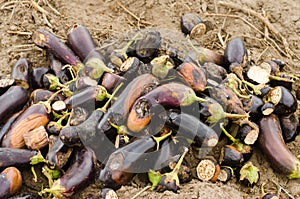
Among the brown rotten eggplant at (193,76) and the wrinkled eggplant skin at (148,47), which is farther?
the wrinkled eggplant skin at (148,47)

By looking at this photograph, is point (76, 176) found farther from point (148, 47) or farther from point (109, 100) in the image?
point (148, 47)

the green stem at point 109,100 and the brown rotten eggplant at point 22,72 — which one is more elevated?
the brown rotten eggplant at point 22,72

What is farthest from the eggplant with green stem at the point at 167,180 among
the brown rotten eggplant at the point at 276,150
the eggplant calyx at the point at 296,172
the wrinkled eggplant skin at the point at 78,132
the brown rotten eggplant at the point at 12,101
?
the brown rotten eggplant at the point at 12,101

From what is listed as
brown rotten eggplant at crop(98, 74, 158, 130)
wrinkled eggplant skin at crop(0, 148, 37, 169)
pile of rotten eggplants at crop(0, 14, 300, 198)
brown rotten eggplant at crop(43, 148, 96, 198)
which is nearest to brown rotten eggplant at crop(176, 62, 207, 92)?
pile of rotten eggplants at crop(0, 14, 300, 198)

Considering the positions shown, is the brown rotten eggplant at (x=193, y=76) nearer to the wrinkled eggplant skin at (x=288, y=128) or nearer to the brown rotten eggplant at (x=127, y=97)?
the brown rotten eggplant at (x=127, y=97)

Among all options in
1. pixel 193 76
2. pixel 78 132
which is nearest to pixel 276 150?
pixel 193 76

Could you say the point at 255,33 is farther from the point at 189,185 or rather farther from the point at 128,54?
Answer: the point at 189,185

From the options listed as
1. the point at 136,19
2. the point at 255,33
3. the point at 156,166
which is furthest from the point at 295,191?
the point at 136,19
